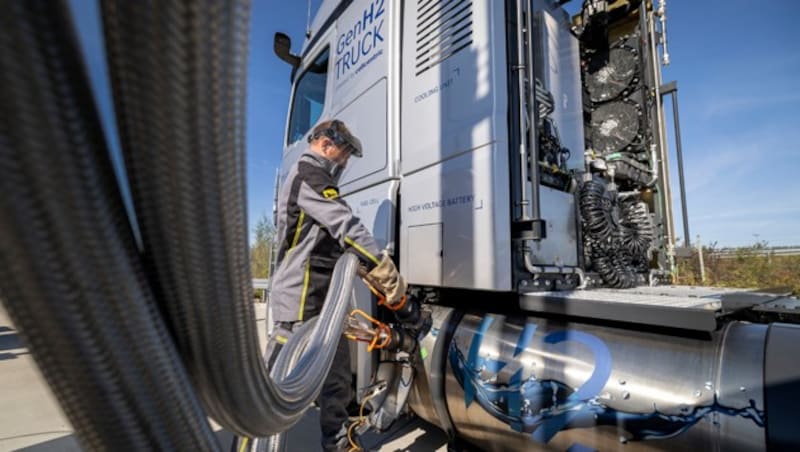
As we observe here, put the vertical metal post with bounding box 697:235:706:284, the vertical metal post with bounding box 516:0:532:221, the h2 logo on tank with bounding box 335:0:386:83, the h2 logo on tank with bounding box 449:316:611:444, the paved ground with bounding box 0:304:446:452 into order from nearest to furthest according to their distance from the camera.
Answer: the h2 logo on tank with bounding box 449:316:611:444, the vertical metal post with bounding box 516:0:532:221, the paved ground with bounding box 0:304:446:452, the h2 logo on tank with bounding box 335:0:386:83, the vertical metal post with bounding box 697:235:706:284

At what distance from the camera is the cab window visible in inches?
159

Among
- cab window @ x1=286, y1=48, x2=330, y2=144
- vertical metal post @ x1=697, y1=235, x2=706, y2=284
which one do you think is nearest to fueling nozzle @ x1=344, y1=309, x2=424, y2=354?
cab window @ x1=286, y1=48, x2=330, y2=144

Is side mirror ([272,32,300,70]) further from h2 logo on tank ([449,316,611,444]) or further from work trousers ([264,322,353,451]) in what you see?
h2 logo on tank ([449,316,611,444])

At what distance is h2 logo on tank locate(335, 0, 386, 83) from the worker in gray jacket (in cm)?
120

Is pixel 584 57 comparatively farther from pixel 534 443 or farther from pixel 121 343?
A: pixel 121 343

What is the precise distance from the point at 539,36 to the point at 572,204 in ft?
4.17

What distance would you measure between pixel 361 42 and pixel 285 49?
173 centimetres

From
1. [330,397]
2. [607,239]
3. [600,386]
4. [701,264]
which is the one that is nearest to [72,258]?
[600,386]

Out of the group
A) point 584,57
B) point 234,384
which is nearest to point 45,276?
point 234,384

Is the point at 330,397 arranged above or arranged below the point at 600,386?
below

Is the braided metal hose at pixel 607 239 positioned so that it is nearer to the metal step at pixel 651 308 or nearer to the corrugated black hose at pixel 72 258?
the metal step at pixel 651 308

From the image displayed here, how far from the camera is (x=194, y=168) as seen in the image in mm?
534

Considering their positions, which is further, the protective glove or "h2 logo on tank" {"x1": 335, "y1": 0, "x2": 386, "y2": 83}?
"h2 logo on tank" {"x1": 335, "y1": 0, "x2": 386, "y2": 83}

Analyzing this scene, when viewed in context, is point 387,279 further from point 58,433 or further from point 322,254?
point 58,433
